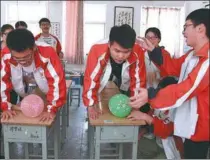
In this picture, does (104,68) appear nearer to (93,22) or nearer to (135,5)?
(93,22)

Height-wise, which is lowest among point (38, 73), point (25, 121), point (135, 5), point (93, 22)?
point (25, 121)

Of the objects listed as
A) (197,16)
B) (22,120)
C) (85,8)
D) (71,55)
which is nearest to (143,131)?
(22,120)

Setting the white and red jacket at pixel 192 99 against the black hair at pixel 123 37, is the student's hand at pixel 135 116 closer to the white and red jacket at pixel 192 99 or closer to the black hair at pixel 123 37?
the white and red jacket at pixel 192 99

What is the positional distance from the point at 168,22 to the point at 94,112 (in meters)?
5.55

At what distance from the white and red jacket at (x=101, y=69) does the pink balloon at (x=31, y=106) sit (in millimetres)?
380

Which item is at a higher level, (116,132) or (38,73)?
(38,73)

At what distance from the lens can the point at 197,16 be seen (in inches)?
52.9

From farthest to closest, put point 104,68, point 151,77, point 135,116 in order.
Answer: point 151,77
point 104,68
point 135,116

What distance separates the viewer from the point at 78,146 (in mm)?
3104

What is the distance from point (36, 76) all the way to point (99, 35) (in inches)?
196

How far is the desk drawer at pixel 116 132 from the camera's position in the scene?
1738 mm

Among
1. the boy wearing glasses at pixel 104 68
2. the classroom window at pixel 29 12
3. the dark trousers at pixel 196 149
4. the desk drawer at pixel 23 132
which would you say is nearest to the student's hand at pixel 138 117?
the boy wearing glasses at pixel 104 68

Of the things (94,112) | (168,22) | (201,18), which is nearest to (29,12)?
(168,22)

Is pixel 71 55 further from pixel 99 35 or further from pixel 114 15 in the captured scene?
pixel 114 15
